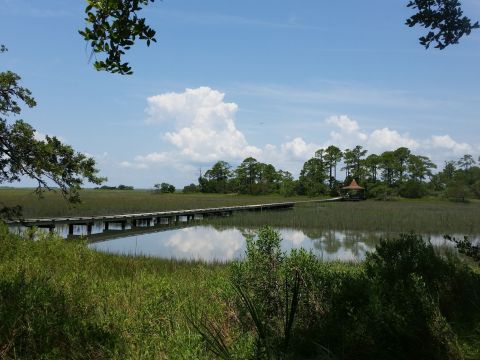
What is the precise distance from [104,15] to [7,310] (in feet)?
10.4

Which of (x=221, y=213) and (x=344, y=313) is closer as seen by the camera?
(x=344, y=313)

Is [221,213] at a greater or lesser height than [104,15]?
lesser

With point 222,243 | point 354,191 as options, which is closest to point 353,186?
point 354,191

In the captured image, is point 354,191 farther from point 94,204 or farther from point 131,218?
point 131,218

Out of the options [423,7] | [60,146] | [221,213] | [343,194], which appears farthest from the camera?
[343,194]

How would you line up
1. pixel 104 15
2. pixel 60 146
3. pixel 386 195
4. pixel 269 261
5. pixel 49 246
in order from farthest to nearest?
pixel 386 195 → pixel 49 246 → pixel 60 146 → pixel 269 261 → pixel 104 15

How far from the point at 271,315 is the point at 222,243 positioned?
1660 cm

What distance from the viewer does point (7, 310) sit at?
4.54m

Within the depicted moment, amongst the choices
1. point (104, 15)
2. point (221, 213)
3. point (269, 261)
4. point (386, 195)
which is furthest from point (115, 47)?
point (386, 195)

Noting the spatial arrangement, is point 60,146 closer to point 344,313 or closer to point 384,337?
point 344,313

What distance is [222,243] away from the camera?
69.7 ft

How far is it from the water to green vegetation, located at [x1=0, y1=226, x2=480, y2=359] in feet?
36.1

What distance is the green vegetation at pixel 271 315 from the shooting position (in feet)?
10.7

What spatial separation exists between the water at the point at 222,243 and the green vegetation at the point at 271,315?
1101 centimetres
